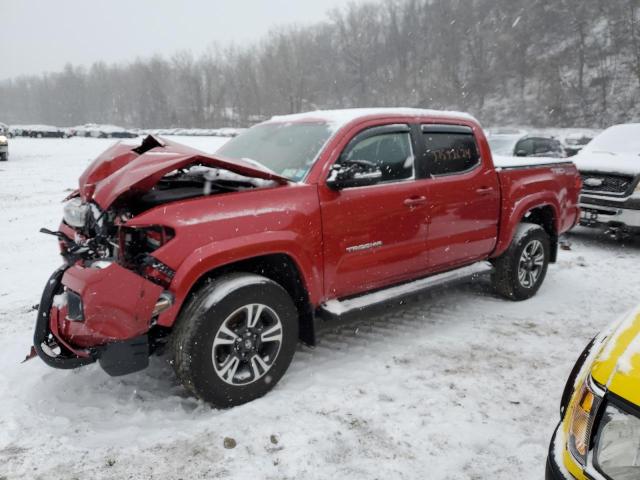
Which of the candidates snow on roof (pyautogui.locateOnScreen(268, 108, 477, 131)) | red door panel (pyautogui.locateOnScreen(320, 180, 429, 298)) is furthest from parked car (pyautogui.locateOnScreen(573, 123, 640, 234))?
red door panel (pyautogui.locateOnScreen(320, 180, 429, 298))

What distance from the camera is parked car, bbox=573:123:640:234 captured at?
758 centimetres

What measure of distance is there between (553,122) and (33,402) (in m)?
59.8

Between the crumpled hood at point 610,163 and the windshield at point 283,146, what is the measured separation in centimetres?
594

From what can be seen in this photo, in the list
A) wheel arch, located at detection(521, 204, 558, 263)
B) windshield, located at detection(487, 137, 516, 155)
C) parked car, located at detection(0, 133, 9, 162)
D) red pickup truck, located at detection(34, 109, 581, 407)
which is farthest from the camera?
parked car, located at detection(0, 133, 9, 162)

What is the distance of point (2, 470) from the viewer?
2754 mm

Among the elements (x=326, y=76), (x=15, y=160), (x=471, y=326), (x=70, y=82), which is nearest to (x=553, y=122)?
(x=326, y=76)

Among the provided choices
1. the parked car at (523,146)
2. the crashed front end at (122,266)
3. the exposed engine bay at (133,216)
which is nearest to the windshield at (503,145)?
the parked car at (523,146)

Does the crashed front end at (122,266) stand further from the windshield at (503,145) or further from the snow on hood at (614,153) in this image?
the windshield at (503,145)

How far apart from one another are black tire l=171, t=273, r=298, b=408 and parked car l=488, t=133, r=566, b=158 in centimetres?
975

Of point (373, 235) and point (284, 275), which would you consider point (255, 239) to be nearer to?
point (284, 275)

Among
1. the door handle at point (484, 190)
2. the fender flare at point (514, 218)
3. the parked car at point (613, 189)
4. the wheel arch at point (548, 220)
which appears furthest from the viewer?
the parked car at point (613, 189)

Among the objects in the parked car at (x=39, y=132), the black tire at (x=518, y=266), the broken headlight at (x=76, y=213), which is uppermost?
the parked car at (x=39, y=132)

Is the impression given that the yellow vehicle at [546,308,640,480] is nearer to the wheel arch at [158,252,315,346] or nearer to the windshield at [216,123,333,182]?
the wheel arch at [158,252,315,346]

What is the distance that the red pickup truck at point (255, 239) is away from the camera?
3.01 metres
